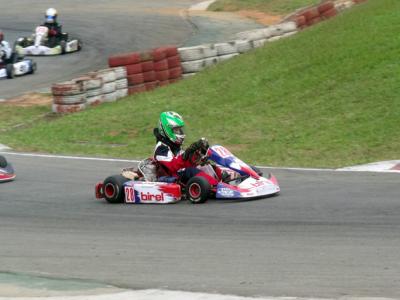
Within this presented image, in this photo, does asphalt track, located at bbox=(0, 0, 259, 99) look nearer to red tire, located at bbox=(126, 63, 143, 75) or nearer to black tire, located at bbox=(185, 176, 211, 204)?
red tire, located at bbox=(126, 63, 143, 75)

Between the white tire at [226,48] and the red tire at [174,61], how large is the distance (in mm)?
1334

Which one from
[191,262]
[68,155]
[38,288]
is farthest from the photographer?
[68,155]

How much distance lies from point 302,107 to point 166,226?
7.74m

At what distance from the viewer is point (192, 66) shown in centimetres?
2200

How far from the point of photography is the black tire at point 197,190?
11.3m

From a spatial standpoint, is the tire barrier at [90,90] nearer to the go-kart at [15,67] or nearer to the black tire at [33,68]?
the go-kart at [15,67]

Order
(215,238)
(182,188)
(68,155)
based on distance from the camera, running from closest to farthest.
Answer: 1. (215,238)
2. (182,188)
3. (68,155)

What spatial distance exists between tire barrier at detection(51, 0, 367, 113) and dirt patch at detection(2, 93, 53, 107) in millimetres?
1439

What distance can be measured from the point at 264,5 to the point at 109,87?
1424 cm

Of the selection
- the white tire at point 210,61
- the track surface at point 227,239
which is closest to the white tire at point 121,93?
the white tire at point 210,61

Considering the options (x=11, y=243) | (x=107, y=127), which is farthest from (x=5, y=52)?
(x=11, y=243)

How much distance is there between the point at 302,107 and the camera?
17.6 m

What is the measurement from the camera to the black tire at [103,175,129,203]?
12.0 metres

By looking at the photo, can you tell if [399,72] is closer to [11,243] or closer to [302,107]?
[302,107]
